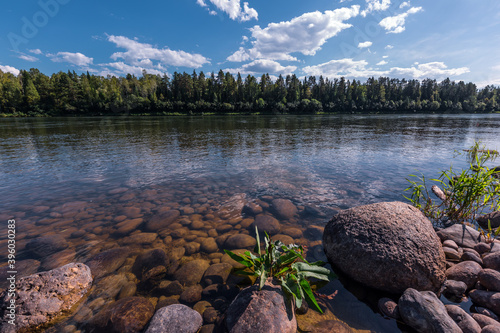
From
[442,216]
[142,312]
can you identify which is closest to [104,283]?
Answer: [142,312]

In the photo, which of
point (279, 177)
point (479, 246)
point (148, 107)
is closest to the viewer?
→ point (479, 246)

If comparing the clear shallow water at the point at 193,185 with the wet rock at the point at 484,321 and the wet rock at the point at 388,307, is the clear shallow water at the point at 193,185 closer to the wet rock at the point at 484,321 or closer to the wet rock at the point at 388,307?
the wet rock at the point at 388,307

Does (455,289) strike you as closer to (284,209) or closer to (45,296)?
(284,209)

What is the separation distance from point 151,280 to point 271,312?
288cm

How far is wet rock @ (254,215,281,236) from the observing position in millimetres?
6511

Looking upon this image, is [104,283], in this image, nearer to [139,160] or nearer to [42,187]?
[42,187]

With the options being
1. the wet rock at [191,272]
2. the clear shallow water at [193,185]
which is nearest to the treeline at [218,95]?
the clear shallow water at [193,185]

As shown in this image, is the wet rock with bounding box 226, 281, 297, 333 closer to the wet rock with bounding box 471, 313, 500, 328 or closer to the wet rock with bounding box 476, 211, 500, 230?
the wet rock with bounding box 471, 313, 500, 328

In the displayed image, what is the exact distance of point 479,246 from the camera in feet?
17.3

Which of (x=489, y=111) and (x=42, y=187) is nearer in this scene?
(x=42, y=187)

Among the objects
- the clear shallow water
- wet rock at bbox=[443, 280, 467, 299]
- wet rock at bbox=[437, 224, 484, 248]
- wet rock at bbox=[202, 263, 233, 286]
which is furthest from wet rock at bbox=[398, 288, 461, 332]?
wet rock at bbox=[202, 263, 233, 286]

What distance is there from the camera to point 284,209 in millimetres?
7844

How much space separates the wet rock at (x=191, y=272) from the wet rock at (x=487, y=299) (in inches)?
213

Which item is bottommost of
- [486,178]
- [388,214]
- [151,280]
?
[151,280]
